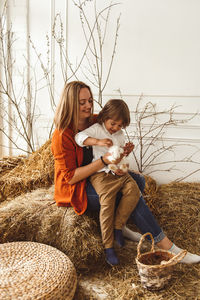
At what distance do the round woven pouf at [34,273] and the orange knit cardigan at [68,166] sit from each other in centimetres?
38

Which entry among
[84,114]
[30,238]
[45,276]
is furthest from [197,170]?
[45,276]

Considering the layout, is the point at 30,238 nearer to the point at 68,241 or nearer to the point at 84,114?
the point at 68,241

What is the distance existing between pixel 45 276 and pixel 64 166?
0.77 metres

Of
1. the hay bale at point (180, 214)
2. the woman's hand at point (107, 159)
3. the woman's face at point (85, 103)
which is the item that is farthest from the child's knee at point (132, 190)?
the hay bale at point (180, 214)

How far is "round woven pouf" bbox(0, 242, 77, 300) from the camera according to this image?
171 centimetres

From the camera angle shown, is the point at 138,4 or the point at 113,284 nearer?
the point at 113,284

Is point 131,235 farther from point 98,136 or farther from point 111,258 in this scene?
point 98,136

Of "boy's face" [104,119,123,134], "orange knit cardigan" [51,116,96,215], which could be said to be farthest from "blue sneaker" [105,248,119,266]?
"boy's face" [104,119,123,134]

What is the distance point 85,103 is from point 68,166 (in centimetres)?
48

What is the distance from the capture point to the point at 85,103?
2350 millimetres

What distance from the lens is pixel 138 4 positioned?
336 centimetres

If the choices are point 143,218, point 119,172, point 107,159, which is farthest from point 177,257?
point 107,159

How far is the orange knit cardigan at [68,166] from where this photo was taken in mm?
2287

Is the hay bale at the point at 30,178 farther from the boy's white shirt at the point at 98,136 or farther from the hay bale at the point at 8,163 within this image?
the boy's white shirt at the point at 98,136
